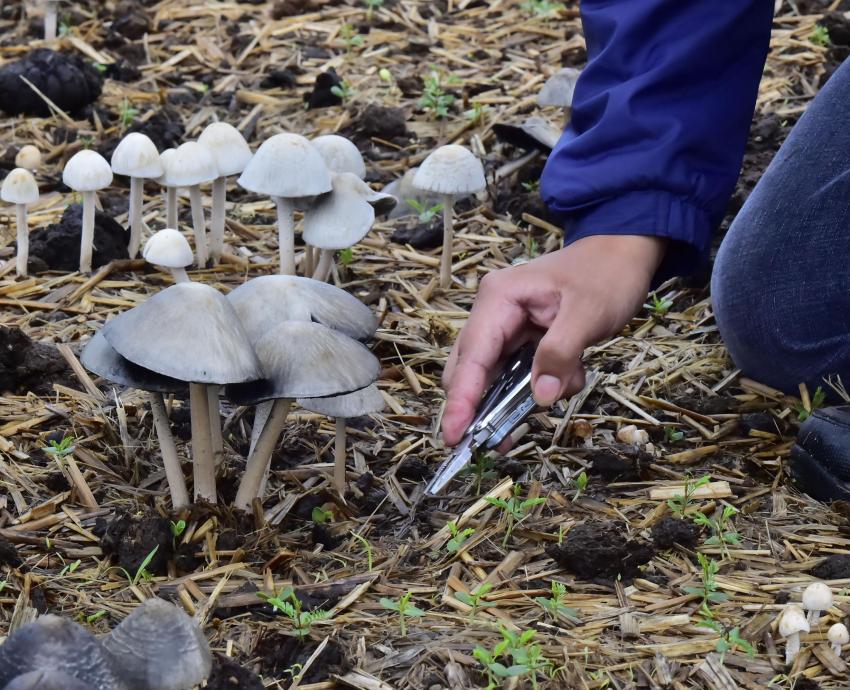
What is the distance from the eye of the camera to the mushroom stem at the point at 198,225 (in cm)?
463

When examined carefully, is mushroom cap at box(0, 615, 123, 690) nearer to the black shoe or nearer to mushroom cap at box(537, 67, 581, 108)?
the black shoe

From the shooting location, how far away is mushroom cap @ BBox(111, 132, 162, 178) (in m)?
4.45

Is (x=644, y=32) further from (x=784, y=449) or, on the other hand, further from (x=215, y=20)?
(x=215, y=20)

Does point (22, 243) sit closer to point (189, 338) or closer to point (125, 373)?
point (125, 373)

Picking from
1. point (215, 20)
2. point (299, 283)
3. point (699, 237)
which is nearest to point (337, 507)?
point (299, 283)

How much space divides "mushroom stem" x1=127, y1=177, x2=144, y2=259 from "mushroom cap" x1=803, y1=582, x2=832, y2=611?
3.00m

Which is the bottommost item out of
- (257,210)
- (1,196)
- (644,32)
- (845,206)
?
(257,210)

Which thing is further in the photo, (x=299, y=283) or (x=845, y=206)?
(x=845, y=206)

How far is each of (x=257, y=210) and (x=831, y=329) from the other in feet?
8.44

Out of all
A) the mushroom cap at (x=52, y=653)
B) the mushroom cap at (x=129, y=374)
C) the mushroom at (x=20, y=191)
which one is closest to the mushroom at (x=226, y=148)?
the mushroom at (x=20, y=191)

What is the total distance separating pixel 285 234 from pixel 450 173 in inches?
25.5

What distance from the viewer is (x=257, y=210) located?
541 centimetres

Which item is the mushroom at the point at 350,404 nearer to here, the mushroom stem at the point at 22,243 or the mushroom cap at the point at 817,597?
the mushroom cap at the point at 817,597

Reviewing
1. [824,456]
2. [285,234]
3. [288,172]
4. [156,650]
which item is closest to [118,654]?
[156,650]
